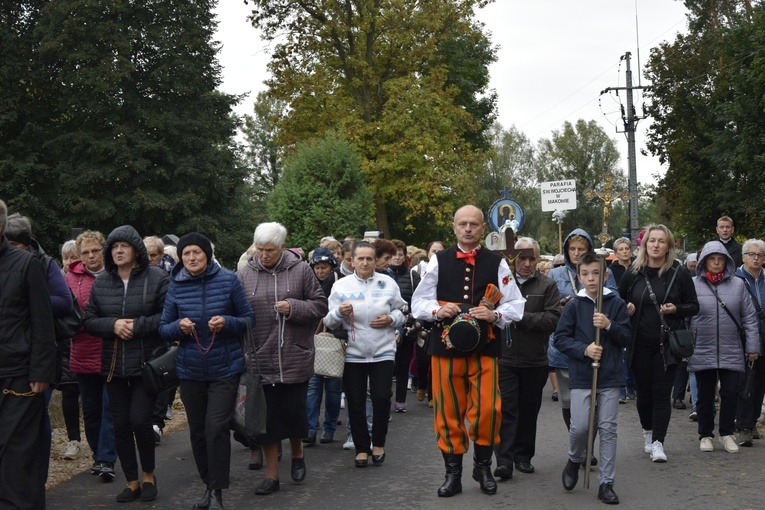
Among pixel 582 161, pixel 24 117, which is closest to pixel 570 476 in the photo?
pixel 24 117

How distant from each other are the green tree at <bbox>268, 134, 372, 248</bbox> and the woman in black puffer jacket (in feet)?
56.1

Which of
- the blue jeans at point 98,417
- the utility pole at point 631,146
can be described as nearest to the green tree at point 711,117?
the utility pole at point 631,146

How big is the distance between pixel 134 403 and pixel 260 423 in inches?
41.2

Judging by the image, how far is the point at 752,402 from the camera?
990cm

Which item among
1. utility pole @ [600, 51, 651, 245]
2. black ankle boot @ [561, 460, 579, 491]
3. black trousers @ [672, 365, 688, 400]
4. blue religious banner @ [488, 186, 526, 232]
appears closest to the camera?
black ankle boot @ [561, 460, 579, 491]

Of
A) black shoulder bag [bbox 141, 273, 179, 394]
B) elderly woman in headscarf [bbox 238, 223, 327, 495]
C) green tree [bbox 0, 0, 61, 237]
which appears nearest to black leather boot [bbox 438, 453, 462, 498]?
elderly woman in headscarf [bbox 238, 223, 327, 495]

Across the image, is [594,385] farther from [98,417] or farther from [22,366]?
[98,417]

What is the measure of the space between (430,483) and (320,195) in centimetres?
1850

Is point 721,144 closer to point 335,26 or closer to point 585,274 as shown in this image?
point 335,26

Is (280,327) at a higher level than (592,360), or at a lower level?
higher

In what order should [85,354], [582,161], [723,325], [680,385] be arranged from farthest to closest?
1. [582,161]
2. [680,385]
3. [723,325]
4. [85,354]

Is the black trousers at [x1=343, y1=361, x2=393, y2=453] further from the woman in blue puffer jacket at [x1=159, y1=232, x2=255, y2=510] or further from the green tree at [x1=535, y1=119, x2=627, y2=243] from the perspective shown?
the green tree at [x1=535, y1=119, x2=627, y2=243]

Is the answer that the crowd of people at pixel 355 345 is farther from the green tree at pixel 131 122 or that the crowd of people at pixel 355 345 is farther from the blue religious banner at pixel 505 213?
the green tree at pixel 131 122

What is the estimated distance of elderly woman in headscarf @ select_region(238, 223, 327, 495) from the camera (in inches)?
316
